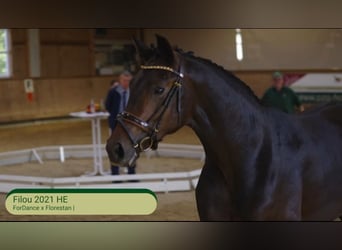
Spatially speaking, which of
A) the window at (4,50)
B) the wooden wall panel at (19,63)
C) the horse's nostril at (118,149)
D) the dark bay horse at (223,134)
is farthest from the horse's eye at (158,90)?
the wooden wall panel at (19,63)

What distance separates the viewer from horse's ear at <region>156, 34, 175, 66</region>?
167 cm

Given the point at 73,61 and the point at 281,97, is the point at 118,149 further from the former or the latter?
the point at 73,61

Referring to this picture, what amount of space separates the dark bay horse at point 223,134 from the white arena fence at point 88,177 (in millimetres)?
445

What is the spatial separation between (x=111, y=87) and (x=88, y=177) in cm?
58

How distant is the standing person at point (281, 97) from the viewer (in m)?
1.99

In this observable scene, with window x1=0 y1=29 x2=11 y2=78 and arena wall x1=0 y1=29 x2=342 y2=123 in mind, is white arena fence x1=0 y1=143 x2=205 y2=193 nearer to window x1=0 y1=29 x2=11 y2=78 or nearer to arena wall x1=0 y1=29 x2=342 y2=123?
Answer: arena wall x1=0 y1=29 x2=342 y2=123

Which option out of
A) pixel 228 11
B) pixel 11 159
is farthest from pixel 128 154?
pixel 11 159

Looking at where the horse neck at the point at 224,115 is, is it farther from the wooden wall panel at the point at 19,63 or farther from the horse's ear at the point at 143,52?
the wooden wall panel at the point at 19,63

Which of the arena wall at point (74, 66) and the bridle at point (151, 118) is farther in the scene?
the arena wall at point (74, 66)

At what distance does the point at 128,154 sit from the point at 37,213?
66cm

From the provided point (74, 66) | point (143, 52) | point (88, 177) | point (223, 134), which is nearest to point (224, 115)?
point (223, 134)

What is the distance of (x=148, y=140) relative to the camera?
5.74 ft

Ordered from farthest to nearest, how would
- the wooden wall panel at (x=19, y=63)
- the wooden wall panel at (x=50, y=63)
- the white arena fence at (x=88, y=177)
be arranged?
the wooden wall panel at (x=50, y=63)
the wooden wall panel at (x=19, y=63)
the white arena fence at (x=88, y=177)

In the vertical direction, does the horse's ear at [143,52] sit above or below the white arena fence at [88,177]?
above
